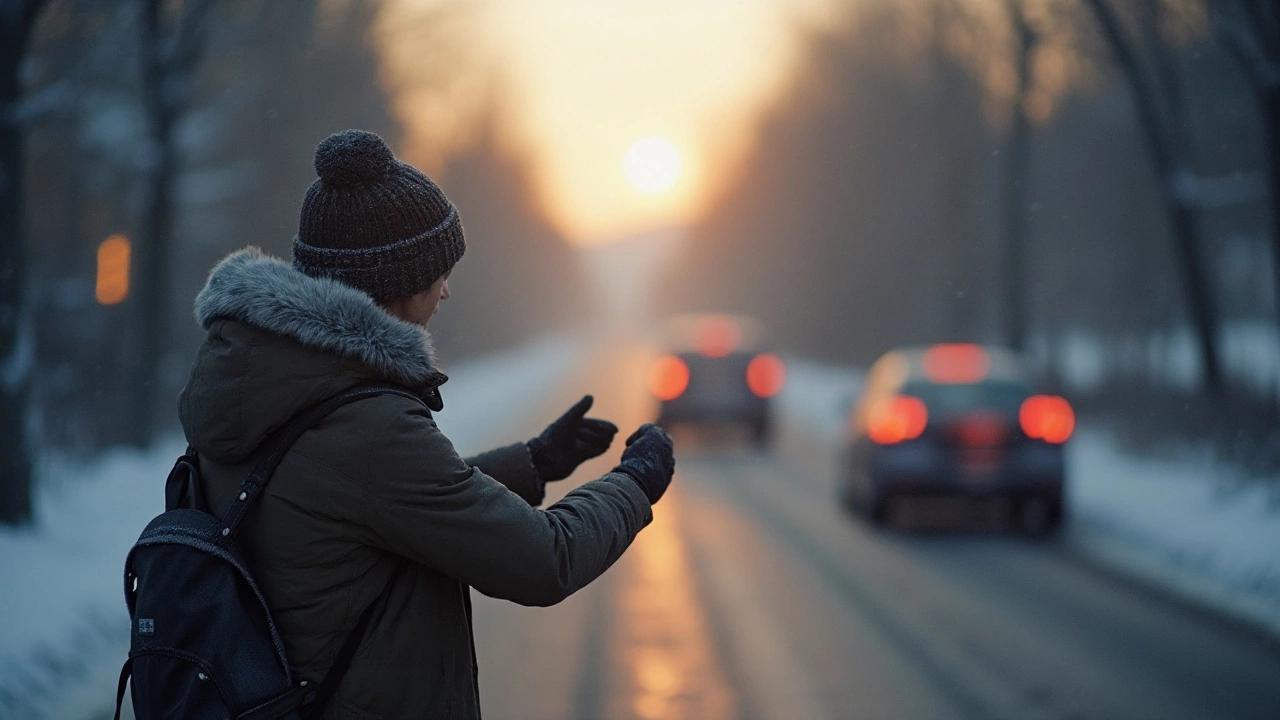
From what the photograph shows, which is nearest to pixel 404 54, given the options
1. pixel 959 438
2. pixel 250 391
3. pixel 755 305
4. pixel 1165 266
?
pixel 959 438

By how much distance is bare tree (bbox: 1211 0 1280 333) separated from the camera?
11.9 m

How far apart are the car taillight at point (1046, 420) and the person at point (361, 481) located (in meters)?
9.71

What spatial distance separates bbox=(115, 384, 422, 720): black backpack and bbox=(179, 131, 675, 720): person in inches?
1.2

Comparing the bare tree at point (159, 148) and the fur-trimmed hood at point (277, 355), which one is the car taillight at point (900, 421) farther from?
the fur-trimmed hood at point (277, 355)

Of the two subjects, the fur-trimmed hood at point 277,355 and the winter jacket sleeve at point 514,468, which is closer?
the fur-trimmed hood at point 277,355

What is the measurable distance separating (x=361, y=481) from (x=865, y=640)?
18.8 ft

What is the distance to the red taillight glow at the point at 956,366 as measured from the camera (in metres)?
12.0

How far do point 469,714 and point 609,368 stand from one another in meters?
46.2

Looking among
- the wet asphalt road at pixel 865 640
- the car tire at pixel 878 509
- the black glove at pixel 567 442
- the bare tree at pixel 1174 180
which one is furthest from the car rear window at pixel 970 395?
the black glove at pixel 567 442

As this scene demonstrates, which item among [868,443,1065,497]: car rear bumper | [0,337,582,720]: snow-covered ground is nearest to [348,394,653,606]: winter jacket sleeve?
[0,337,582,720]: snow-covered ground

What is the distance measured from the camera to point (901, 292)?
139ft

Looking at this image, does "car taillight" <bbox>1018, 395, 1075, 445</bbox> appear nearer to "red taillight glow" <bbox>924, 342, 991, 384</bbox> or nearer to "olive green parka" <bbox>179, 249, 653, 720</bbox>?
"red taillight glow" <bbox>924, 342, 991, 384</bbox>

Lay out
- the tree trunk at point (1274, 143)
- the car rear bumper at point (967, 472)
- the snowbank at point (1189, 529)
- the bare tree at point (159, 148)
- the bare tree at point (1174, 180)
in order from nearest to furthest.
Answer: the snowbank at point (1189, 529), the car rear bumper at point (967, 472), the tree trunk at point (1274, 143), the bare tree at point (159, 148), the bare tree at point (1174, 180)

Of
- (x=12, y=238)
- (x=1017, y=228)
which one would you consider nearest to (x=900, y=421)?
(x=12, y=238)
